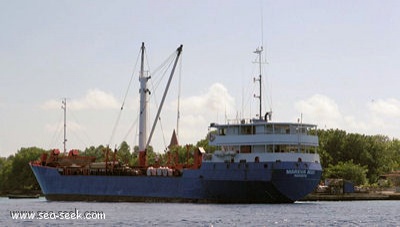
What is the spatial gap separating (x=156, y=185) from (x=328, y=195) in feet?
107

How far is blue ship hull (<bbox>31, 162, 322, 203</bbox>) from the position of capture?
9181 centimetres

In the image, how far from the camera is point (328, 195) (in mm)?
123500

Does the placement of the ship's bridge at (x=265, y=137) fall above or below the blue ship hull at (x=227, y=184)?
above

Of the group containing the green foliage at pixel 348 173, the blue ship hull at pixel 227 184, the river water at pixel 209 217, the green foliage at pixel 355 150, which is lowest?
the river water at pixel 209 217

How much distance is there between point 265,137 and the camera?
306 ft

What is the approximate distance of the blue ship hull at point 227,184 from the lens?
301 ft

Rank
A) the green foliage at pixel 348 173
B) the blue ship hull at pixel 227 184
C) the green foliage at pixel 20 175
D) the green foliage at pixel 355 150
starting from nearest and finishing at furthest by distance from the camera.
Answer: the blue ship hull at pixel 227 184 < the green foliage at pixel 348 173 < the green foliage at pixel 355 150 < the green foliage at pixel 20 175

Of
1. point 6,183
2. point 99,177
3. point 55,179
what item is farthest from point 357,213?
point 6,183

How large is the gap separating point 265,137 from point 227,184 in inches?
265

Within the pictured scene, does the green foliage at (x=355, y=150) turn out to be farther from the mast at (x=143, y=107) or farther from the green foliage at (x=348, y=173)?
the mast at (x=143, y=107)

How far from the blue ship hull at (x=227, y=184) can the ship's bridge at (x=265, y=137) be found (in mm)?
2423

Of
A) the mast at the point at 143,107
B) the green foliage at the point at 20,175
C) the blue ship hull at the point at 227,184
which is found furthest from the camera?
the green foliage at the point at 20,175

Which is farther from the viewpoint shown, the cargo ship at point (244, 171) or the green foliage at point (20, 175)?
the green foliage at point (20, 175)

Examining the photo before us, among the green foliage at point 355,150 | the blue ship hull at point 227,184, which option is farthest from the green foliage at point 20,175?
the blue ship hull at point 227,184
